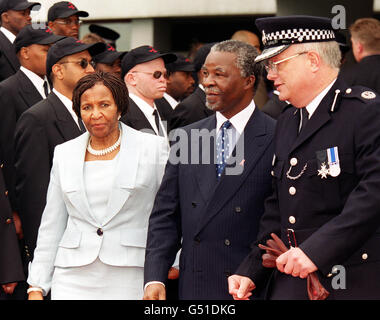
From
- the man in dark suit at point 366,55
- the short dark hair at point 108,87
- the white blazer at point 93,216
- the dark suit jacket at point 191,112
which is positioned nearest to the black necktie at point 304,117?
the white blazer at point 93,216

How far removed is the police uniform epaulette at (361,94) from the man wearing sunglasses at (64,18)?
16.6 ft

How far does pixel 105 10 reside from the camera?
1498cm

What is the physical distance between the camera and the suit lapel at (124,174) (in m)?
5.02

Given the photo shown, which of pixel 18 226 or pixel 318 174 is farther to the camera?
pixel 18 226

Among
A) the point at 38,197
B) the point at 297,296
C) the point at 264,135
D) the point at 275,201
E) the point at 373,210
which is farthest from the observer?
the point at 38,197

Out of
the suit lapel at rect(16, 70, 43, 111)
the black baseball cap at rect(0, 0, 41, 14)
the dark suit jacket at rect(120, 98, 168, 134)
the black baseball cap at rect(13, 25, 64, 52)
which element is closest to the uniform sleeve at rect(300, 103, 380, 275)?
the dark suit jacket at rect(120, 98, 168, 134)

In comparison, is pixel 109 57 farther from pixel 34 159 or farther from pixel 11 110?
pixel 34 159

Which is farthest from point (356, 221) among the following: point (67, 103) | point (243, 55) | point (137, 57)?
point (137, 57)

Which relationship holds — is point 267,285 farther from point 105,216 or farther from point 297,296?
point 105,216

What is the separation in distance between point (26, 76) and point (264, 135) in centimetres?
281

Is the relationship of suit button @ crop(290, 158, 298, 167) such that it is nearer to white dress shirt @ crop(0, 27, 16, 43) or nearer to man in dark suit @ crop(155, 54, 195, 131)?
white dress shirt @ crop(0, 27, 16, 43)

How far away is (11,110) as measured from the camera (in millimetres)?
6754

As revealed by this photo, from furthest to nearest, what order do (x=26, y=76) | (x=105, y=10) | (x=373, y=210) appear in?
(x=105, y=10) → (x=26, y=76) → (x=373, y=210)
